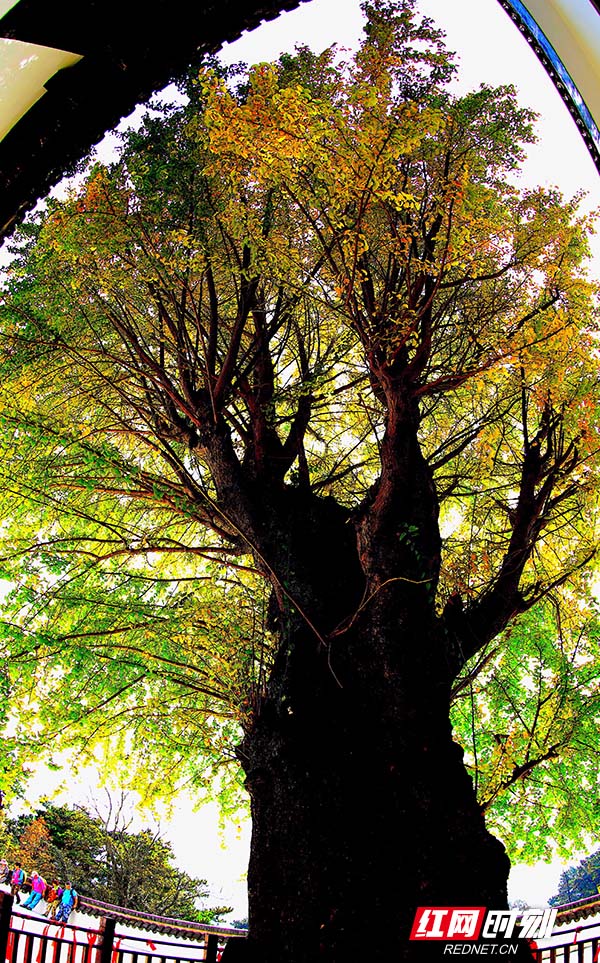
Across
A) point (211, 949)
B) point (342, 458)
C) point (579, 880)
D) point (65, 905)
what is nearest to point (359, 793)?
point (211, 949)

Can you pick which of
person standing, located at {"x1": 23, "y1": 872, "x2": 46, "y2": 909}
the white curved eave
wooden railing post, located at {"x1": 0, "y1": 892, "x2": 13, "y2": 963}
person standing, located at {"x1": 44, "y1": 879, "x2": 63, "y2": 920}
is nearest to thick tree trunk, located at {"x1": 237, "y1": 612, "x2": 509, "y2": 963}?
wooden railing post, located at {"x1": 0, "y1": 892, "x2": 13, "y2": 963}

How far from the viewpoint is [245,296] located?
409cm

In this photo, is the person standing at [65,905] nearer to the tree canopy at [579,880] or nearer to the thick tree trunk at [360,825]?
the thick tree trunk at [360,825]

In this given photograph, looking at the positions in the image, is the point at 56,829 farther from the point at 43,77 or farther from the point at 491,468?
the point at 43,77

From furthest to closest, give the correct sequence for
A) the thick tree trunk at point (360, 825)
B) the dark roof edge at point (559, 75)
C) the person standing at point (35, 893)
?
the person standing at point (35, 893)
the thick tree trunk at point (360, 825)
the dark roof edge at point (559, 75)

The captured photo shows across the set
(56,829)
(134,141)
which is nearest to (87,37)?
(134,141)

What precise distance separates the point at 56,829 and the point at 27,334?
6327mm

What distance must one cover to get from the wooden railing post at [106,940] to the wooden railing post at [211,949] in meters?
0.58

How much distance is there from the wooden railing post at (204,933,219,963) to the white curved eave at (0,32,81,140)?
4498 millimetres

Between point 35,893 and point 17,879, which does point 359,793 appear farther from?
point 17,879

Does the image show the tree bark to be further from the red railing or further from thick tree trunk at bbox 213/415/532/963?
the red railing

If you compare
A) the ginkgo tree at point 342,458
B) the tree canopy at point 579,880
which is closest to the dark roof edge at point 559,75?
the ginkgo tree at point 342,458

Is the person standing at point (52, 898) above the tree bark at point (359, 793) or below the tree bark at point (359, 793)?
below

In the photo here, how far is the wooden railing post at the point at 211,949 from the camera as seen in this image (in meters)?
4.25
